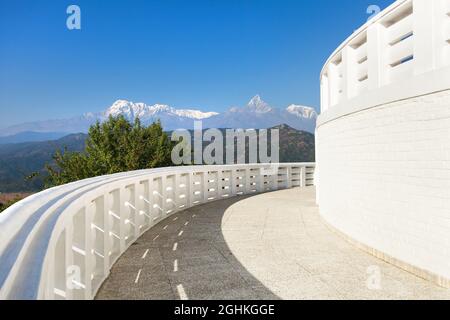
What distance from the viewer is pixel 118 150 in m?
38.2

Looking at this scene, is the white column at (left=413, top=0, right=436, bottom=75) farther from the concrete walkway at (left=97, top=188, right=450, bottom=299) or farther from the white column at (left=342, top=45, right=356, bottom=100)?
the concrete walkway at (left=97, top=188, right=450, bottom=299)

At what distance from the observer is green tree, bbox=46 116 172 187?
37.1 metres

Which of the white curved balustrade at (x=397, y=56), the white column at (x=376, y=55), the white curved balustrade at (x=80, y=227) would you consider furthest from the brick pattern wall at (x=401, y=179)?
the white curved balustrade at (x=80, y=227)

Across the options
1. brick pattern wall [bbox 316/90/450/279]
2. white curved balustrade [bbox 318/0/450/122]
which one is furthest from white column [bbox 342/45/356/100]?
brick pattern wall [bbox 316/90/450/279]

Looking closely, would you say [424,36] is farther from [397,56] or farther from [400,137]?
[400,137]

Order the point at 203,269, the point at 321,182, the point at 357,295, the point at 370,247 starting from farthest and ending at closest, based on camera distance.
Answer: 1. the point at 321,182
2. the point at 370,247
3. the point at 203,269
4. the point at 357,295

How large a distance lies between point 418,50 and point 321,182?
7.74 metres

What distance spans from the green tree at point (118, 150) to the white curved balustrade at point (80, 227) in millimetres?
18709

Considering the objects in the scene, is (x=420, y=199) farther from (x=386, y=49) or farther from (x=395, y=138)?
(x=386, y=49)

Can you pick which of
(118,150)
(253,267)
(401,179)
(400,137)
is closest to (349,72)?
(400,137)

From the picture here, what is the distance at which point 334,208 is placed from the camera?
469 inches

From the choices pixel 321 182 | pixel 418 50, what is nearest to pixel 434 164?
pixel 418 50

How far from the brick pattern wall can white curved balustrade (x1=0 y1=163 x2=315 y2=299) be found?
5464mm

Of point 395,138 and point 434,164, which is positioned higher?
point 395,138
